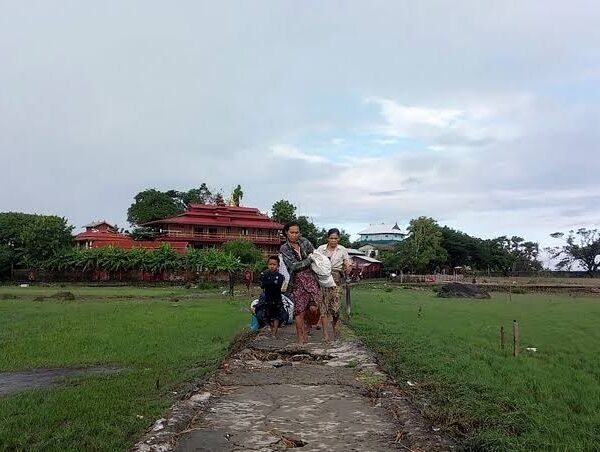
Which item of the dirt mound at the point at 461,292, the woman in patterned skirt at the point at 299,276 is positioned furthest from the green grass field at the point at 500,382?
the dirt mound at the point at 461,292

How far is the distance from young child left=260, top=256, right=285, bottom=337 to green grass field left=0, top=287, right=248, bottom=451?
970mm

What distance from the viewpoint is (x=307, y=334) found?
9344 millimetres

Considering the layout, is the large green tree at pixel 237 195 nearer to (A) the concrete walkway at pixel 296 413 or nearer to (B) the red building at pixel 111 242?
(B) the red building at pixel 111 242

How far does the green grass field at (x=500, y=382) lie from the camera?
4590 mm

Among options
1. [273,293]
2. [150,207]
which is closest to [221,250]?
[150,207]

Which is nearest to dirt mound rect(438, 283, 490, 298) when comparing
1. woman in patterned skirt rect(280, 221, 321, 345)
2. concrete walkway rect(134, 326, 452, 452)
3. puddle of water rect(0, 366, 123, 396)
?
Answer: woman in patterned skirt rect(280, 221, 321, 345)

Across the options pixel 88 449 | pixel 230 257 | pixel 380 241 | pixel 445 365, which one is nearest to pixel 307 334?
pixel 445 365

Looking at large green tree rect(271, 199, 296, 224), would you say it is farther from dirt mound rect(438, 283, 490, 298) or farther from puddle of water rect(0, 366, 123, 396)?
puddle of water rect(0, 366, 123, 396)

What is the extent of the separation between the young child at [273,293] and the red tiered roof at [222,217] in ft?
151

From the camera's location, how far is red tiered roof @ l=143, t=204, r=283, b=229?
5544cm

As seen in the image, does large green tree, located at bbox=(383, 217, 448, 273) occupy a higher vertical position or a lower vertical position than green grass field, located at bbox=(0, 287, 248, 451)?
higher

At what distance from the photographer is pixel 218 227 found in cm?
5728

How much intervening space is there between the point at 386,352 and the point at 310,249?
203 cm

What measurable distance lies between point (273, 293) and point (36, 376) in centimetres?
376
